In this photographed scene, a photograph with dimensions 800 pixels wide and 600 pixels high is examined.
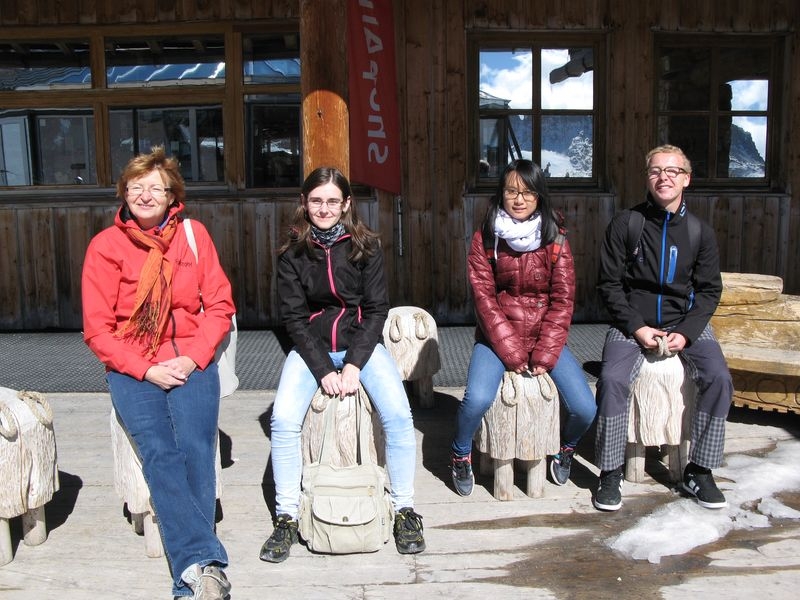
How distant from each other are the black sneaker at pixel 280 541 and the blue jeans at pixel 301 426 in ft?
0.12

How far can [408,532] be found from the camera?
3086 mm

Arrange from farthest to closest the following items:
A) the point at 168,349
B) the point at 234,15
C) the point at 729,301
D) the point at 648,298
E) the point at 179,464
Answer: the point at 234,15 → the point at 729,301 → the point at 648,298 → the point at 168,349 → the point at 179,464

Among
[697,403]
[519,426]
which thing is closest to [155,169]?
[519,426]

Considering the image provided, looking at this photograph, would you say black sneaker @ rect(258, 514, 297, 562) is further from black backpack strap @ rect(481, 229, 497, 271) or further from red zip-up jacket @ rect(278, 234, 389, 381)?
black backpack strap @ rect(481, 229, 497, 271)

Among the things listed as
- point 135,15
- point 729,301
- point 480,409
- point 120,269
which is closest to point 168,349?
point 120,269

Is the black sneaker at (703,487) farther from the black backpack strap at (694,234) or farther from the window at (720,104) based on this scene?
the window at (720,104)

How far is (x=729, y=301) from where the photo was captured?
4695 millimetres

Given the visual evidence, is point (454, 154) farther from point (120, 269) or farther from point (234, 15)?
point (120, 269)

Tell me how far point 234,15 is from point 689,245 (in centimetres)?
475

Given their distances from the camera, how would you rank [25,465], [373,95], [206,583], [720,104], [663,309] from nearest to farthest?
[206,583] < [25,465] < [663,309] < [373,95] < [720,104]

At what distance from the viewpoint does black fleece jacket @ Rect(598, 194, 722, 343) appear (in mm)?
3621

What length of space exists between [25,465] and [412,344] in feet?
7.27

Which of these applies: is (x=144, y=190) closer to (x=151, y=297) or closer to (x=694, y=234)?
(x=151, y=297)

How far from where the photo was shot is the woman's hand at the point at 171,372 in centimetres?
299
